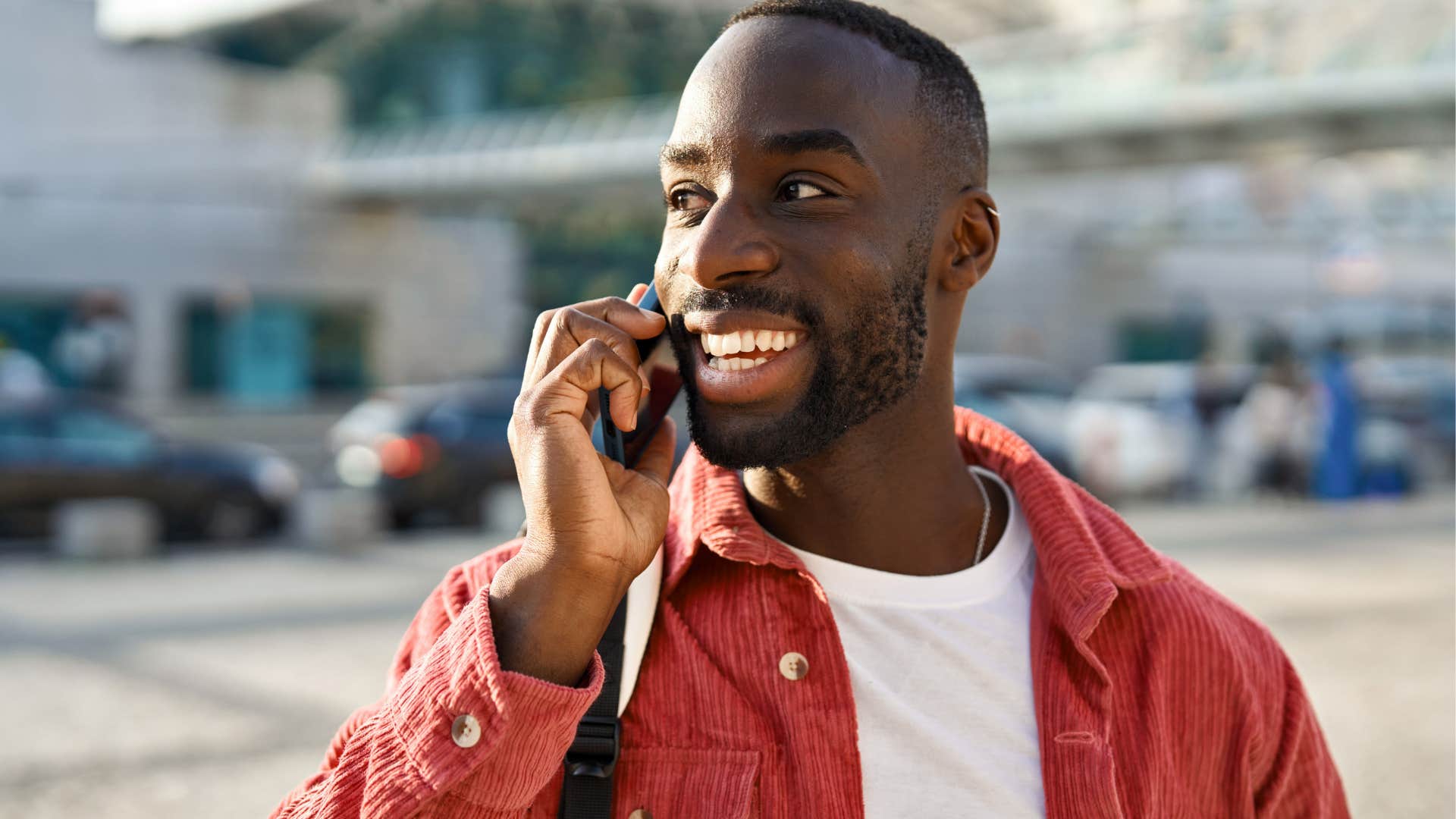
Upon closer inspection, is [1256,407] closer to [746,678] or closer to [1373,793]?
[1373,793]

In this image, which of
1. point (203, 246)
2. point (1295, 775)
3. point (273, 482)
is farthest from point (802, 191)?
point (203, 246)

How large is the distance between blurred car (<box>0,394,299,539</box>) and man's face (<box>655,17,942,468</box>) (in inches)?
526

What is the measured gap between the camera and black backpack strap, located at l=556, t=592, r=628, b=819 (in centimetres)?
173

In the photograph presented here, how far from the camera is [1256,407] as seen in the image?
1789 cm

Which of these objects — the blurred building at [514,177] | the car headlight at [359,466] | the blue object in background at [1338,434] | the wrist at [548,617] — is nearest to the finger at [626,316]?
the wrist at [548,617]

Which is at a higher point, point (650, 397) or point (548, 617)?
point (650, 397)

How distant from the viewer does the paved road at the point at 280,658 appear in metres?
5.97

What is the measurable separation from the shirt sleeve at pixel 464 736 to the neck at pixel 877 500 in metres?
0.47

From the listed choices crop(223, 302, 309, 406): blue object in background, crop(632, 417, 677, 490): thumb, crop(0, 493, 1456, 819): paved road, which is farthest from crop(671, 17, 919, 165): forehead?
crop(223, 302, 309, 406): blue object in background

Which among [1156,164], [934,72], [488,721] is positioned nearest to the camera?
[488,721]

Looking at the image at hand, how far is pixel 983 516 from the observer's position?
7.32 ft

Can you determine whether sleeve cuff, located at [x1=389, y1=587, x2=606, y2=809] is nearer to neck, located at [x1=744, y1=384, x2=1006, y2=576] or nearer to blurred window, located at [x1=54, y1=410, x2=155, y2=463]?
neck, located at [x1=744, y1=384, x2=1006, y2=576]

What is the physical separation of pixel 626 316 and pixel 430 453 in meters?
13.7

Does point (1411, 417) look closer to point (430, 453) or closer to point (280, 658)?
point (430, 453)
